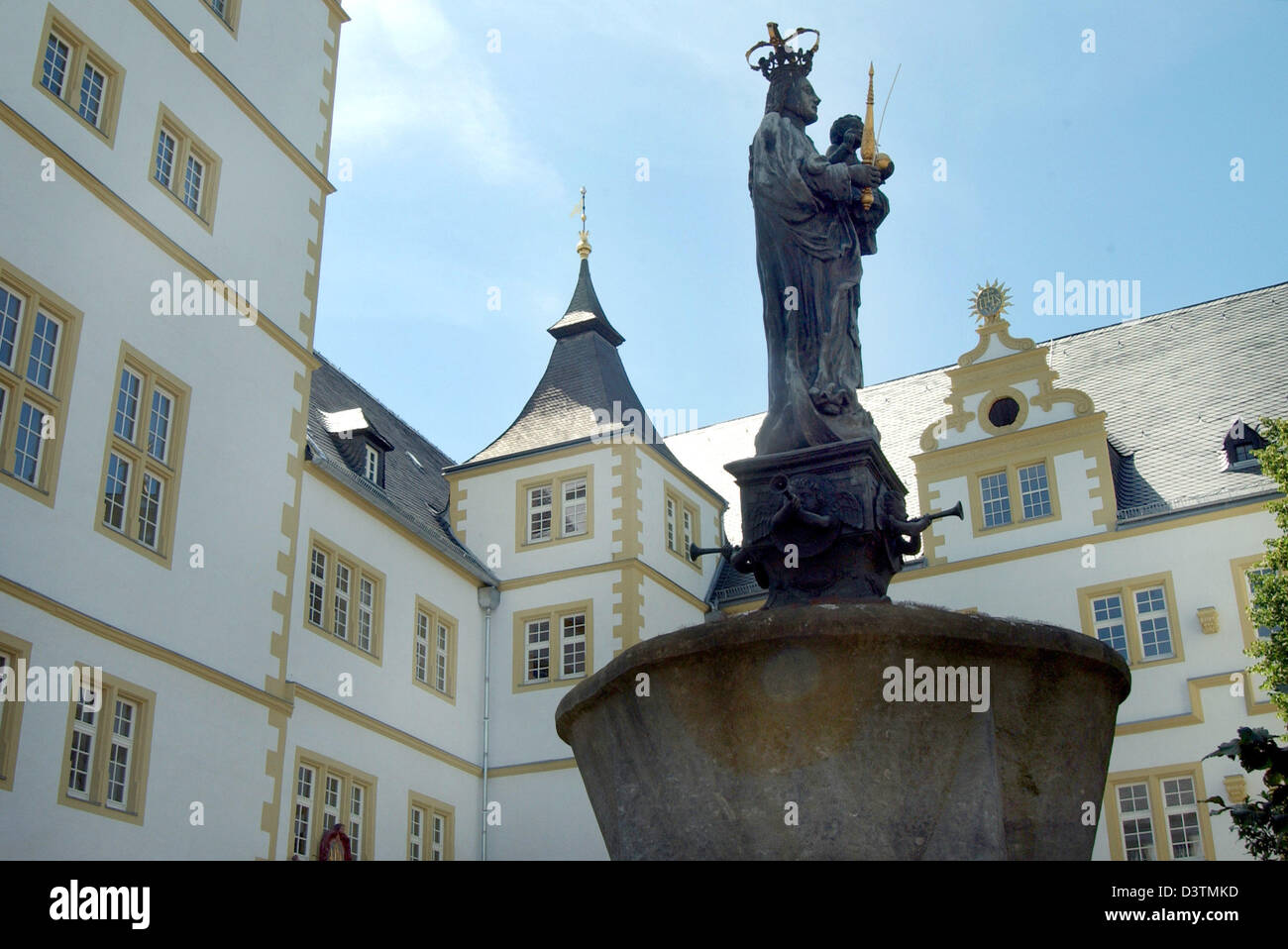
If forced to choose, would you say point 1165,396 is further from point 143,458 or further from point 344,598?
point 143,458

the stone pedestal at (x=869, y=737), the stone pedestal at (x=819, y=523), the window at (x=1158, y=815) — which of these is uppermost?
the window at (x=1158, y=815)

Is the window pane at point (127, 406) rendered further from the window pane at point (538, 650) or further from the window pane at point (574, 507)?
the window pane at point (574, 507)

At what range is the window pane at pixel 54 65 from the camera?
54.0 ft

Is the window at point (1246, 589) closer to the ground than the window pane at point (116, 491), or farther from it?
farther from it

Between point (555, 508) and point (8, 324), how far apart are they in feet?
46.2

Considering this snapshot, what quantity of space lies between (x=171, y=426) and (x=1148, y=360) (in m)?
19.7

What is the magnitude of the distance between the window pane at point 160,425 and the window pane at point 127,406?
0.75ft

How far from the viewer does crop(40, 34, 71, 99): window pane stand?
16453 millimetres

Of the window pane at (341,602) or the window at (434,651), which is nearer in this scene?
the window pane at (341,602)

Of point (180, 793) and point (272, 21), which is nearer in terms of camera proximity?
point (180, 793)

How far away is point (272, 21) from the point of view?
21.2 m

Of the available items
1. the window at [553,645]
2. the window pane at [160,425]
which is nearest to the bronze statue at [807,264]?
the window pane at [160,425]

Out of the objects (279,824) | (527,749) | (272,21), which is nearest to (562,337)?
(527,749)
